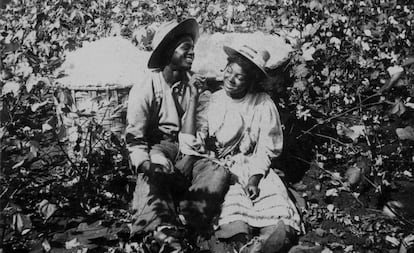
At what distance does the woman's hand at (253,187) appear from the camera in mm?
3156

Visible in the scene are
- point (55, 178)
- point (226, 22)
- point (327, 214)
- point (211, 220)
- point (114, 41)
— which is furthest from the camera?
point (226, 22)

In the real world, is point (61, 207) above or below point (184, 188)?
below

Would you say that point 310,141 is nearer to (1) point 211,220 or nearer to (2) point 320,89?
(2) point 320,89

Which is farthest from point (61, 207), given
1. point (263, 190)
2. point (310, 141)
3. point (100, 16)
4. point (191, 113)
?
point (100, 16)

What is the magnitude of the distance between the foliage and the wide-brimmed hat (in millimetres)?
148

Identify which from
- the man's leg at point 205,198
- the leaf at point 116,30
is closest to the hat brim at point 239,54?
the man's leg at point 205,198

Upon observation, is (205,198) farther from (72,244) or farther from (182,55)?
(182,55)

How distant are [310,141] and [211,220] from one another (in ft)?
4.48

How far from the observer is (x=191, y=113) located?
3490mm

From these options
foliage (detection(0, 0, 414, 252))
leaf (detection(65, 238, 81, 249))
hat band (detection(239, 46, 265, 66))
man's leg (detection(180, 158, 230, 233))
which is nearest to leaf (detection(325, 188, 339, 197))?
foliage (detection(0, 0, 414, 252))

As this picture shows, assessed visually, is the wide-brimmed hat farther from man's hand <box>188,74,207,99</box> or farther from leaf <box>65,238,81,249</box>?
leaf <box>65,238,81,249</box>

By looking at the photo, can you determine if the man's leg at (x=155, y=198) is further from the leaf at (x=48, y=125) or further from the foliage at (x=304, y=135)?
the leaf at (x=48, y=125)

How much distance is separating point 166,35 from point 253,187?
1.10 m

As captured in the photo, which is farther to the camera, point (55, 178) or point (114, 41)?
point (114, 41)
